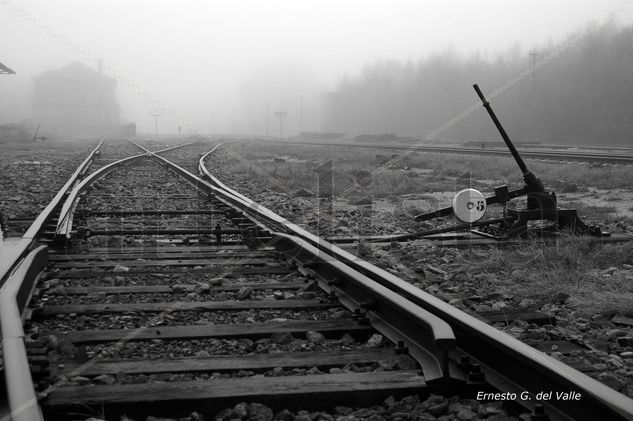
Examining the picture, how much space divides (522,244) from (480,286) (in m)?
1.53

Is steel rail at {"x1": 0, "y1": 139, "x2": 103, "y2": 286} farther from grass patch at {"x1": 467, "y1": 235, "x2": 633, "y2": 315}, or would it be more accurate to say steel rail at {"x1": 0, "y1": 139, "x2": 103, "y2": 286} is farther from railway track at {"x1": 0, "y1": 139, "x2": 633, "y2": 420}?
grass patch at {"x1": 467, "y1": 235, "x2": 633, "y2": 315}

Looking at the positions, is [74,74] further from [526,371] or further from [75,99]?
[526,371]

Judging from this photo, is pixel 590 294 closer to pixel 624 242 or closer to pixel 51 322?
pixel 624 242

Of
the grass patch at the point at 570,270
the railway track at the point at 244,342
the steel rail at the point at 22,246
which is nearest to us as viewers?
the railway track at the point at 244,342

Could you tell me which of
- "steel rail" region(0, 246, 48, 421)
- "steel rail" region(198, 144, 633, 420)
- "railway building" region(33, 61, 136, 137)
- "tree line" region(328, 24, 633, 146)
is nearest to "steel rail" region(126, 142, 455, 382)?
"steel rail" region(198, 144, 633, 420)

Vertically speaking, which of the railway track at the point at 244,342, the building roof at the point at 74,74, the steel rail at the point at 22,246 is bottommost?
the railway track at the point at 244,342

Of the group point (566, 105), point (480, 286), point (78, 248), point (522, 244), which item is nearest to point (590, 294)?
point (480, 286)

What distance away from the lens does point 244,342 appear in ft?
10.4

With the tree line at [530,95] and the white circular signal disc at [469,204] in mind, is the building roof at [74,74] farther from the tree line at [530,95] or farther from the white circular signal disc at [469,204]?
the white circular signal disc at [469,204]

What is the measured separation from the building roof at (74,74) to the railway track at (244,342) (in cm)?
9519

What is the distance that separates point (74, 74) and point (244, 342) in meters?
103

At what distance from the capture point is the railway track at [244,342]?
2.34m

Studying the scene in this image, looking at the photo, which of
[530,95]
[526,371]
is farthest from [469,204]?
[530,95]

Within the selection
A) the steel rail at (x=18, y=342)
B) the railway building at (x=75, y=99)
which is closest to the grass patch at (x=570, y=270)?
the steel rail at (x=18, y=342)
